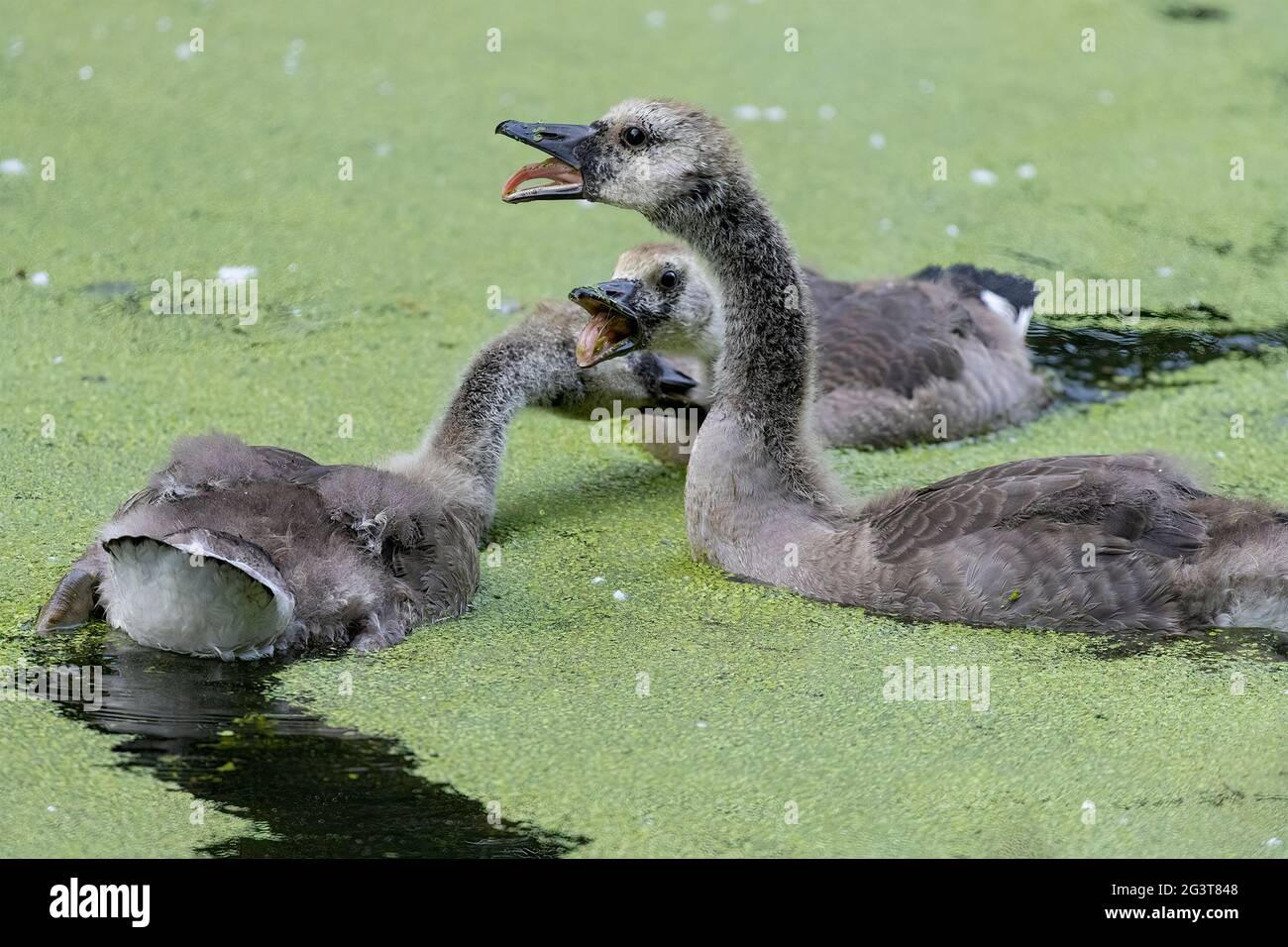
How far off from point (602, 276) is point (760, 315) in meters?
2.43

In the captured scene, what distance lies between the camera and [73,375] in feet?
20.7

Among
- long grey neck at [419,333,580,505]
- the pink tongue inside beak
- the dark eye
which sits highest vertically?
the dark eye

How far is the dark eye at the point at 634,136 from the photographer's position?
5109mm

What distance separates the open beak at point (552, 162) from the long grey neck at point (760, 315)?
12.2 inches

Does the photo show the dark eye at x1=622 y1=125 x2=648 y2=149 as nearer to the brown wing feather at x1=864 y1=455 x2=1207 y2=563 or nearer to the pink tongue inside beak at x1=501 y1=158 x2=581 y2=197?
the pink tongue inside beak at x1=501 y1=158 x2=581 y2=197

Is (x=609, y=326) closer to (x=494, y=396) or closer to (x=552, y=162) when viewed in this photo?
(x=494, y=396)

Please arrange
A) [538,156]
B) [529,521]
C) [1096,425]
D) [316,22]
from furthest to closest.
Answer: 1. [316,22]
2. [538,156]
3. [1096,425]
4. [529,521]

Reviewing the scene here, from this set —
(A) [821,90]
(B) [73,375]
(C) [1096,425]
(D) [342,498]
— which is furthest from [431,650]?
(A) [821,90]

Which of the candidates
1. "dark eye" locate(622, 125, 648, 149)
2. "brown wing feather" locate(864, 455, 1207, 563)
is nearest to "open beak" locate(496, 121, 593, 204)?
"dark eye" locate(622, 125, 648, 149)

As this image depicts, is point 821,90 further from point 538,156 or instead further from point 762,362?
Result: point 762,362

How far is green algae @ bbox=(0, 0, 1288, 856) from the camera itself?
395 centimetres

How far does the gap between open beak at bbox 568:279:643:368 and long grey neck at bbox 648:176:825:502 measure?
461 mm

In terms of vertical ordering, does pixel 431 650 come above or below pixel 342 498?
below

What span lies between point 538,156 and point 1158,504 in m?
4.89
